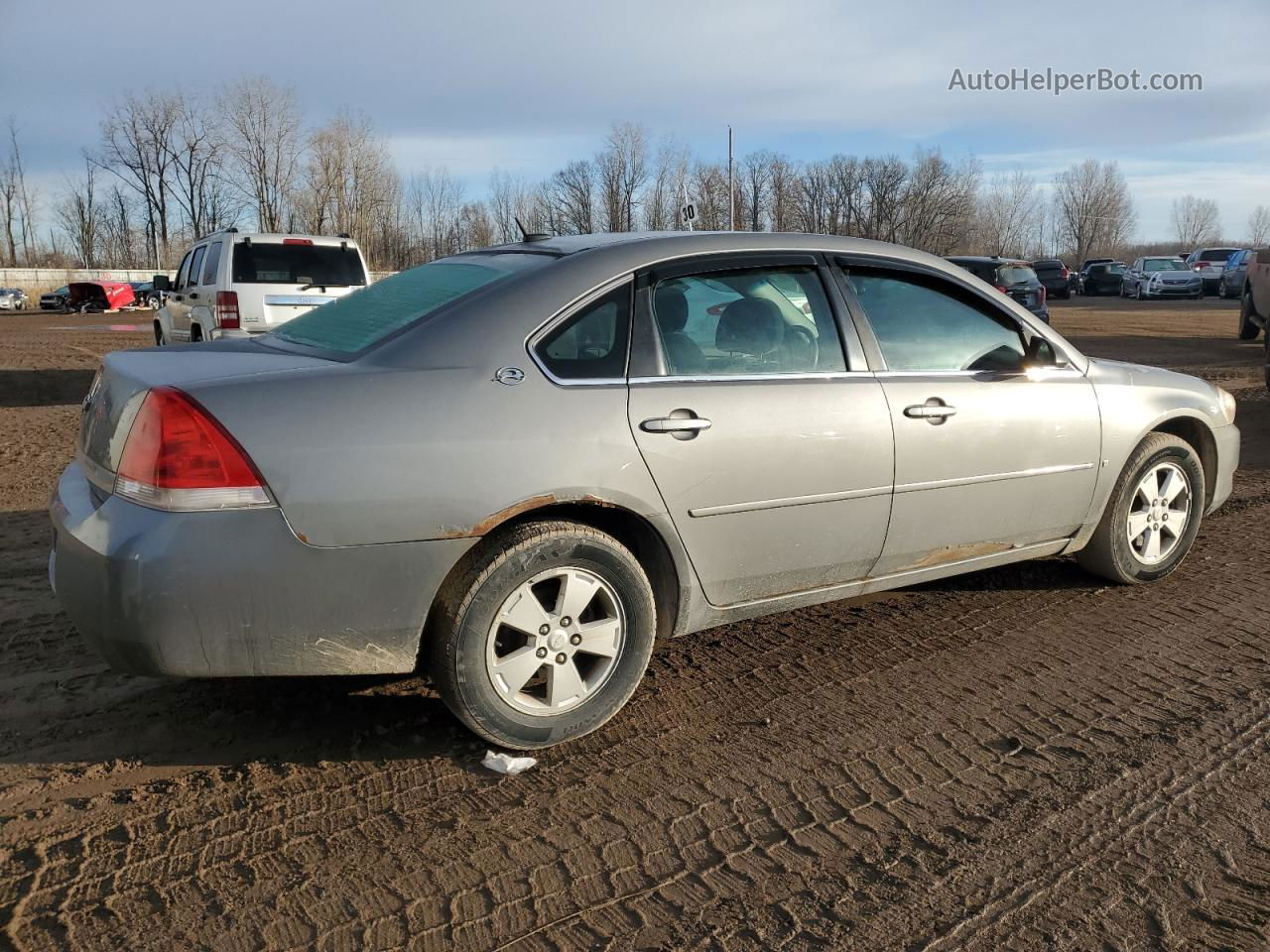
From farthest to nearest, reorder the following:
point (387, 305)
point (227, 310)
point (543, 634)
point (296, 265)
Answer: point (296, 265)
point (227, 310)
point (387, 305)
point (543, 634)

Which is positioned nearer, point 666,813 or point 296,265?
point 666,813

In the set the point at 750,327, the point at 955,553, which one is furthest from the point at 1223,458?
the point at 750,327

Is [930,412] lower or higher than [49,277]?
lower

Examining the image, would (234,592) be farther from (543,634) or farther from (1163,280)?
(1163,280)

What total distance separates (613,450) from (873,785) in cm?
125

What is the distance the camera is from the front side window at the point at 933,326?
155 inches

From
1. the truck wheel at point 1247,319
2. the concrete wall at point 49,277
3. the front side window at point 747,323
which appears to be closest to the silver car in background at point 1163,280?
the truck wheel at point 1247,319

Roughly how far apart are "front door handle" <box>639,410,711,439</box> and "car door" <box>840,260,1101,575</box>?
86 centimetres

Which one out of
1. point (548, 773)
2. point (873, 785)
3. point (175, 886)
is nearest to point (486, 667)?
point (548, 773)

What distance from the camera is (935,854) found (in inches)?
105

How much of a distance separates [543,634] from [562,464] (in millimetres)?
521

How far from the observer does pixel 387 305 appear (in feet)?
11.8

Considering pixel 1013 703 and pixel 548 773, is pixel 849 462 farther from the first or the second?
pixel 548 773

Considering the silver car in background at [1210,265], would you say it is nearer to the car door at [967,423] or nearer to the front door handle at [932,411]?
the car door at [967,423]
